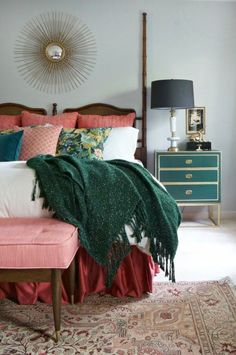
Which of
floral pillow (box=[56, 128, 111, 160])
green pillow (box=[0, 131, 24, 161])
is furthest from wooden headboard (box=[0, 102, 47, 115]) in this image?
green pillow (box=[0, 131, 24, 161])

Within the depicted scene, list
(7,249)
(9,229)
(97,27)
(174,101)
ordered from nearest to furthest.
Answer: (7,249) < (9,229) < (174,101) < (97,27)

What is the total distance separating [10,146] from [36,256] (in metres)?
1.71

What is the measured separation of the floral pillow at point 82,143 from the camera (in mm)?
3234

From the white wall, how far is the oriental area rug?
2471 mm

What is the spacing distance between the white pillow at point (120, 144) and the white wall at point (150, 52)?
729mm

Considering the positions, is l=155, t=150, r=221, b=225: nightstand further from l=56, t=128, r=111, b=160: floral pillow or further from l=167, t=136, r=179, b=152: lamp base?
l=56, t=128, r=111, b=160: floral pillow

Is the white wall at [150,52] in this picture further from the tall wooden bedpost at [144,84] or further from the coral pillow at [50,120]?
the coral pillow at [50,120]

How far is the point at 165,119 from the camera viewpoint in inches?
170

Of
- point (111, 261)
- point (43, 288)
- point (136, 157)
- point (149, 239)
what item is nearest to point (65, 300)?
point (43, 288)

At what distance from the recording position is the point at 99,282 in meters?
2.28

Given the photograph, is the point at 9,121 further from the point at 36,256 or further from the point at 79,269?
the point at 36,256

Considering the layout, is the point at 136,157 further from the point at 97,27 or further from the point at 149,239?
the point at 149,239

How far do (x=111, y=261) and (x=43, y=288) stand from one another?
0.44m

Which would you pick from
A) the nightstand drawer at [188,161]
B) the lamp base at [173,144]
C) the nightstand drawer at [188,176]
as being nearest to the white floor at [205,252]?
the nightstand drawer at [188,176]
